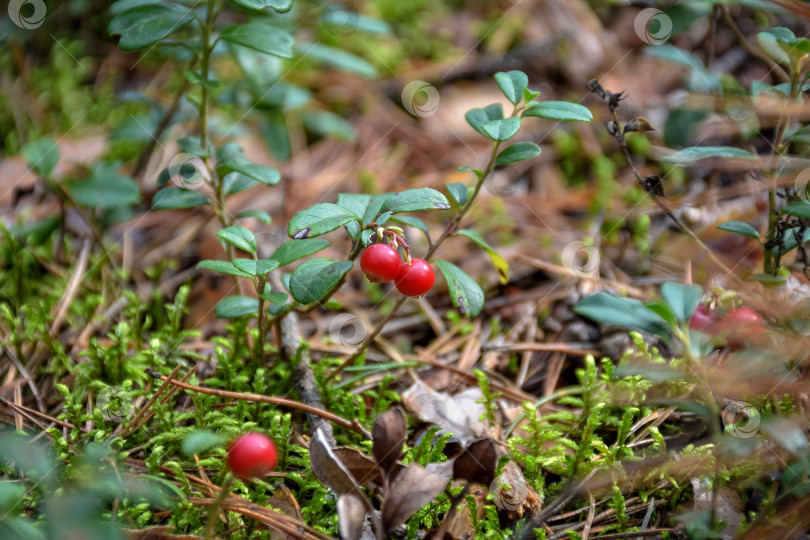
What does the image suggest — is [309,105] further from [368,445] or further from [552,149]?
[368,445]

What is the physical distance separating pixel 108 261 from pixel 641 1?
2.82 meters

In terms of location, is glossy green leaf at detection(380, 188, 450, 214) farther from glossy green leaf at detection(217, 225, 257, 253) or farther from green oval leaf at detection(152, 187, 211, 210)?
green oval leaf at detection(152, 187, 211, 210)

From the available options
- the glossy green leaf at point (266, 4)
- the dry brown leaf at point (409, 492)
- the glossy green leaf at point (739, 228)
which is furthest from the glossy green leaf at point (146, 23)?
the glossy green leaf at point (739, 228)

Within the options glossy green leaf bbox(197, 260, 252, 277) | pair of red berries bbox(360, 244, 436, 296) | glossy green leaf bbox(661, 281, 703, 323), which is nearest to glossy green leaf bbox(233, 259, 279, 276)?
glossy green leaf bbox(197, 260, 252, 277)

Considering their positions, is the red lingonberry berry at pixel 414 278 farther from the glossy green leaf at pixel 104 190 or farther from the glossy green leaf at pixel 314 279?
the glossy green leaf at pixel 104 190

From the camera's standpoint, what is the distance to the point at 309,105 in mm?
3582

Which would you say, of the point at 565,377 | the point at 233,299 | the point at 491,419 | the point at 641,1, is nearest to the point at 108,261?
the point at 233,299

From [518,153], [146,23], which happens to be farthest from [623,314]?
[146,23]

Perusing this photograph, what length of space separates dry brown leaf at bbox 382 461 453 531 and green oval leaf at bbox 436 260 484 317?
42cm

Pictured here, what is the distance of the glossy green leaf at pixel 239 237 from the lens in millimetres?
1591

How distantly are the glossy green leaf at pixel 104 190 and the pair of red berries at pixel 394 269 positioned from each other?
131 centimetres

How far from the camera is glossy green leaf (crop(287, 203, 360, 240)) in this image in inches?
57.7

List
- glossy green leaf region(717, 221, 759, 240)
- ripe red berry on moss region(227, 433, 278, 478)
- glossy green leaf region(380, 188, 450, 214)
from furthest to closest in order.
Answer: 1. glossy green leaf region(717, 221, 759, 240)
2. glossy green leaf region(380, 188, 450, 214)
3. ripe red berry on moss region(227, 433, 278, 478)

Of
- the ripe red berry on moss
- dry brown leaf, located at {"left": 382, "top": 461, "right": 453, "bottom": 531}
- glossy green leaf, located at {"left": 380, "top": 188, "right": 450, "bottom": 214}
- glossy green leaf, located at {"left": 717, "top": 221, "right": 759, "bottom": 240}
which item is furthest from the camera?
glossy green leaf, located at {"left": 717, "top": 221, "right": 759, "bottom": 240}
